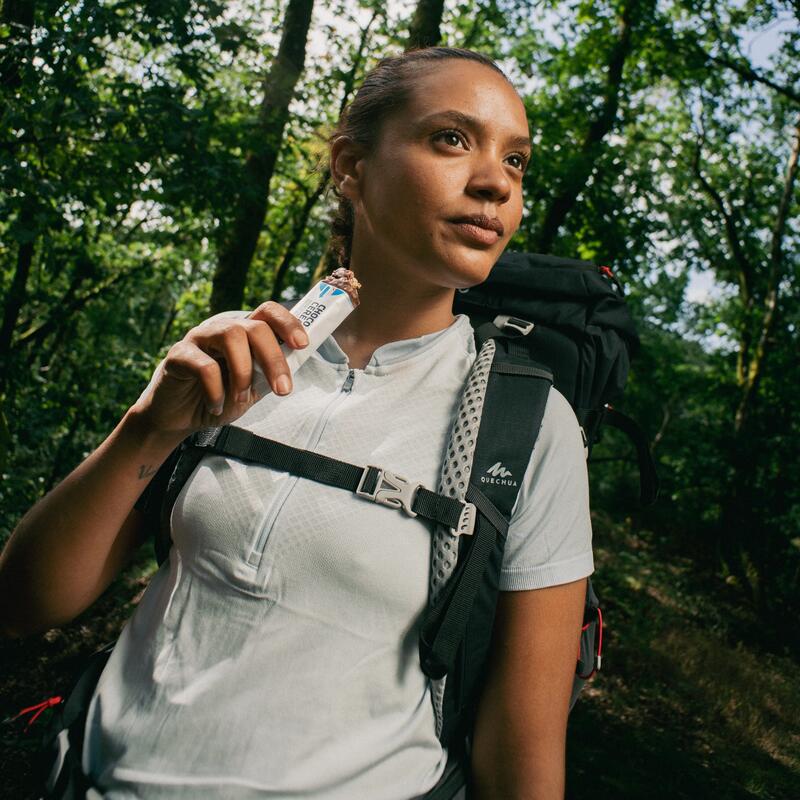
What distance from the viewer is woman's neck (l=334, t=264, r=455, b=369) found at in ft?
5.57

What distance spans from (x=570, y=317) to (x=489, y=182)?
56 centimetres

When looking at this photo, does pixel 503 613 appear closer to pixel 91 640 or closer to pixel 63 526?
pixel 63 526

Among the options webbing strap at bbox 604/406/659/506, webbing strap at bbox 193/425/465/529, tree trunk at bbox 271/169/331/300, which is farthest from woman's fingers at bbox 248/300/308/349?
tree trunk at bbox 271/169/331/300

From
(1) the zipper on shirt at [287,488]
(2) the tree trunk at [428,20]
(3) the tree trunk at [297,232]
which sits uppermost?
(2) the tree trunk at [428,20]

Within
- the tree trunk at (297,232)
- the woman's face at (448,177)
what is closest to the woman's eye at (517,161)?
the woman's face at (448,177)

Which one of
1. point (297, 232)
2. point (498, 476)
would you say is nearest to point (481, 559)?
point (498, 476)

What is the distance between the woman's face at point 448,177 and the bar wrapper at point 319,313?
0.89 feet

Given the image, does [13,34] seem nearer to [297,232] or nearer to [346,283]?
Answer: [346,283]

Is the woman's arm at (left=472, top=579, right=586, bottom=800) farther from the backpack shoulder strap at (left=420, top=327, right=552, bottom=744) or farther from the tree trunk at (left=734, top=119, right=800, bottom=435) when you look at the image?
the tree trunk at (left=734, top=119, right=800, bottom=435)

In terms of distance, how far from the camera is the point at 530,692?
1.35 metres

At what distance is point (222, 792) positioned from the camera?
3.84 feet

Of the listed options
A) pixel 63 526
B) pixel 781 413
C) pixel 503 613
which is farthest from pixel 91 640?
pixel 781 413

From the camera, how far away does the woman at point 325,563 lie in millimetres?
1219

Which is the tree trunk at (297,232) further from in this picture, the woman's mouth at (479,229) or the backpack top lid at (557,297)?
the woman's mouth at (479,229)
